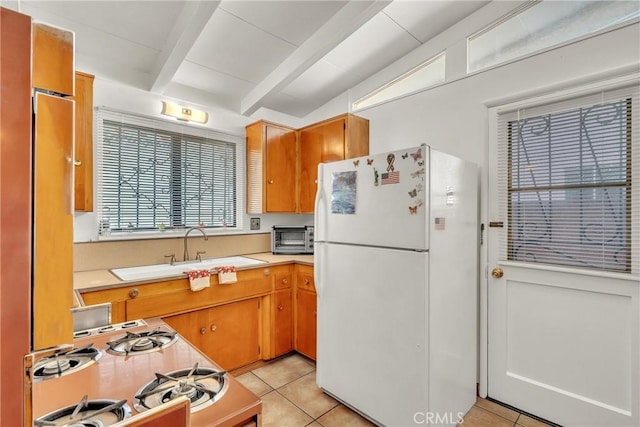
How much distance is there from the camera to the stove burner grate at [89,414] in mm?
688

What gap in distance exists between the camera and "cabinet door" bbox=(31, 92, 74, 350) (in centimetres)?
39

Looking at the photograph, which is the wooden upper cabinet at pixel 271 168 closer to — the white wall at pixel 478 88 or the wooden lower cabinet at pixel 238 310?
the wooden lower cabinet at pixel 238 310

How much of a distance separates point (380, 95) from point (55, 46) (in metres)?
2.94

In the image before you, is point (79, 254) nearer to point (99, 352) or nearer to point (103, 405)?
point (99, 352)

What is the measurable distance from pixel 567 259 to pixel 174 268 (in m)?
2.85

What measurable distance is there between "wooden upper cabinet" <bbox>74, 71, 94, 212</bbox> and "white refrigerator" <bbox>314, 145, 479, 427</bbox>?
1.56 m

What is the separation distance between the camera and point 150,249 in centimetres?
259

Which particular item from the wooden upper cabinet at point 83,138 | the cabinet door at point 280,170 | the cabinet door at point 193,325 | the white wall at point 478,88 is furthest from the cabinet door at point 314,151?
the wooden upper cabinet at point 83,138

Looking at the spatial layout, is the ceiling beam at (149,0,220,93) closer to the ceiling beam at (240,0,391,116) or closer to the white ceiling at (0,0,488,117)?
the white ceiling at (0,0,488,117)

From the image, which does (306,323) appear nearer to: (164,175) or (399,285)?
(399,285)

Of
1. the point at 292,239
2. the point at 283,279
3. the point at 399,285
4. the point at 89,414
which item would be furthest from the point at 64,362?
the point at 292,239

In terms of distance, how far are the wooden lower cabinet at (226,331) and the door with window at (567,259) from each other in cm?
186

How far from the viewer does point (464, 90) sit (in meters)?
2.37

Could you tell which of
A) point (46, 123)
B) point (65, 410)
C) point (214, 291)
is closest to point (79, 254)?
point (214, 291)
